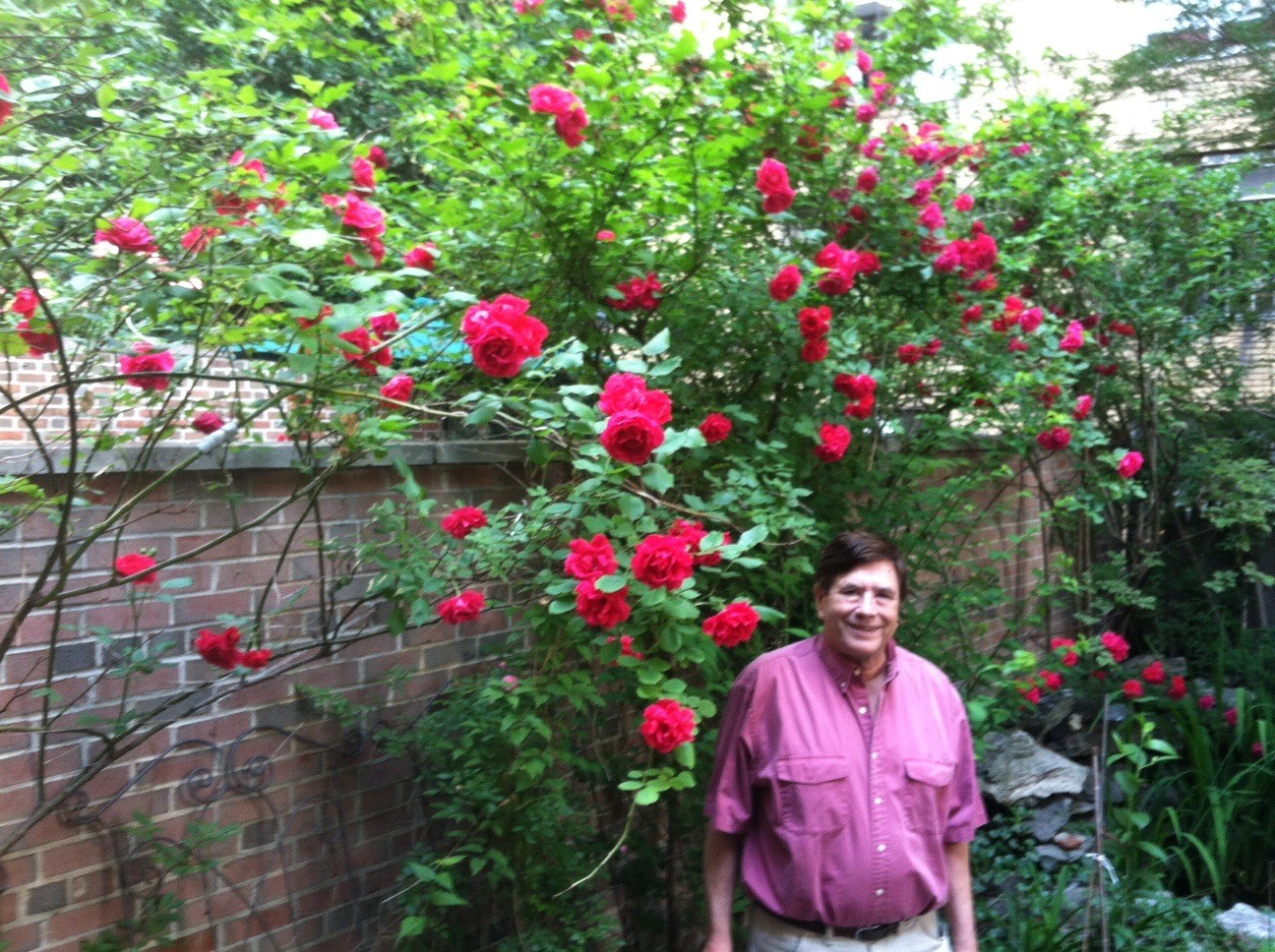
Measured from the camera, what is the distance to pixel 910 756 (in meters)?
2.57

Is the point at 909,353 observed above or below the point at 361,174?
below

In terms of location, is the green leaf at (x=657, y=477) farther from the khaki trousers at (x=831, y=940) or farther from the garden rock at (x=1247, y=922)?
the garden rock at (x=1247, y=922)

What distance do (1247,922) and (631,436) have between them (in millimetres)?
3517

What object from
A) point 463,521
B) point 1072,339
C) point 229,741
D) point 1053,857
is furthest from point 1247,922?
point 229,741

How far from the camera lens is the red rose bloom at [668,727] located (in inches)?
98.5

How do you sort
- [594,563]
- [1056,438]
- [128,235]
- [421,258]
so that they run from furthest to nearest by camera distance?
[1056,438], [421,258], [594,563], [128,235]

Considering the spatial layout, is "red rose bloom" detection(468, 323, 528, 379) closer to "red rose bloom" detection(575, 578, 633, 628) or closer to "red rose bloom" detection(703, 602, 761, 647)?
"red rose bloom" detection(575, 578, 633, 628)

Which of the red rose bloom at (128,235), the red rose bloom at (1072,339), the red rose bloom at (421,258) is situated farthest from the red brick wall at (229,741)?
the red rose bloom at (1072,339)

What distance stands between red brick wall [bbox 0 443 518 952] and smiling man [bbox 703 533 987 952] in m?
1.04

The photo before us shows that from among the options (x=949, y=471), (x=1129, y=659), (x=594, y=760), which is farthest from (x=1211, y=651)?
(x=594, y=760)

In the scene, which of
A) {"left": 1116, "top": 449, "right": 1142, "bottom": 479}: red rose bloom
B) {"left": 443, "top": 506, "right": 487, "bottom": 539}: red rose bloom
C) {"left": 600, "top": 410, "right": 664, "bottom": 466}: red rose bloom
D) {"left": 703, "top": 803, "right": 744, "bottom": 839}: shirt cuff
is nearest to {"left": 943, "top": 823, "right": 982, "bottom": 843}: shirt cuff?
{"left": 703, "top": 803, "right": 744, "bottom": 839}: shirt cuff

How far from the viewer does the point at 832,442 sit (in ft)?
11.6

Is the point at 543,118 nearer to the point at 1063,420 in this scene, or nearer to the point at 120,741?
the point at 120,741

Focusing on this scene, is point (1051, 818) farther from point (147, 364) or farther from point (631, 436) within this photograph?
point (147, 364)
